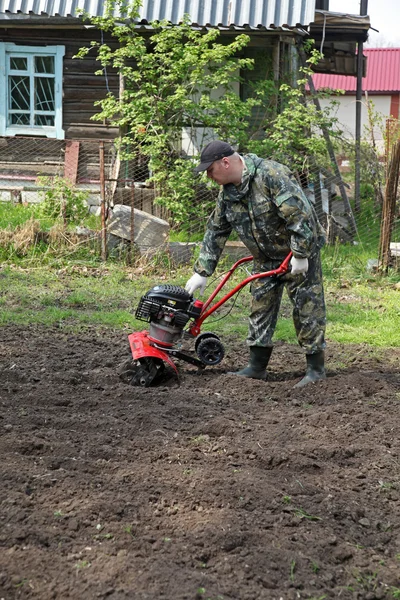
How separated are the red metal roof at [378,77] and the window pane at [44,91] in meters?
25.1

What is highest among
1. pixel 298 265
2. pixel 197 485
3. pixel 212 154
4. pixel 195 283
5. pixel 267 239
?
pixel 212 154

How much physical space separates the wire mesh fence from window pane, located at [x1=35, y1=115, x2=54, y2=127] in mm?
398

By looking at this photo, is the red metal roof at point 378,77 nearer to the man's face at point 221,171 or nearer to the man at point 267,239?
the man at point 267,239

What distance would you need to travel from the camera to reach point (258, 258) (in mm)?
6281

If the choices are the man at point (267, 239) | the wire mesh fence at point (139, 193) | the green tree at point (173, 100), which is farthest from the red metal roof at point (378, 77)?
the man at point (267, 239)

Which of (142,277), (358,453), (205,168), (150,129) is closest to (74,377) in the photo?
(205,168)

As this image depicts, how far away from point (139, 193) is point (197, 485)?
879 centimetres

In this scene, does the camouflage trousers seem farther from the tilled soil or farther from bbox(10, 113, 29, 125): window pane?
bbox(10, 113, 29, 125): window pane

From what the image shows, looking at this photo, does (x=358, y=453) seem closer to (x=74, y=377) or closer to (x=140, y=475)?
(x=140, y=475)

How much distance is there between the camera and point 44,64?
14.6 m

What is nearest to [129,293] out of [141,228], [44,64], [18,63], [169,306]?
[141,228]

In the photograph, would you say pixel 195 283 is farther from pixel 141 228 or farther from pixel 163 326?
pixel 141 228

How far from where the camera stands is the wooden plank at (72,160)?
14375mm

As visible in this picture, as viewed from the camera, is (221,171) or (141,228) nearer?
(221,171)
